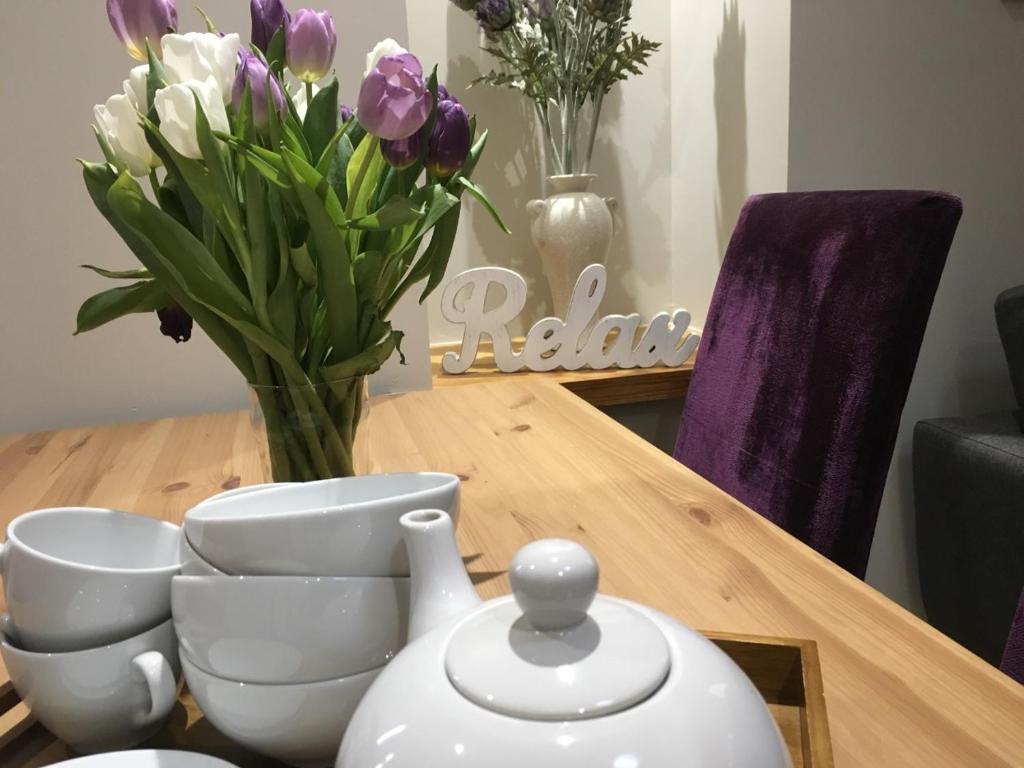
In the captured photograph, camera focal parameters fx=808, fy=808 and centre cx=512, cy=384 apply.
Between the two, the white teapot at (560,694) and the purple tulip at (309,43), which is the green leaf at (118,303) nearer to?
the purple tulip at (309,43)

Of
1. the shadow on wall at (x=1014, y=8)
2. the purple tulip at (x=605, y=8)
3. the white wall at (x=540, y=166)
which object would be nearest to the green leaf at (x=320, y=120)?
the purple tulip at (x=605, y=8)

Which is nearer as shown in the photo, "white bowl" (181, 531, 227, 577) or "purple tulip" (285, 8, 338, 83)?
"white bowl" (181, 531, 227, 577)

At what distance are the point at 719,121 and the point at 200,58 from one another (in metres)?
1.52

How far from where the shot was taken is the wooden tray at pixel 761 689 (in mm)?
407

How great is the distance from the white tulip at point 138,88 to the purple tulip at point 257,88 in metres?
0.07

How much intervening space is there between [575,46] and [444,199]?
123 centimetres

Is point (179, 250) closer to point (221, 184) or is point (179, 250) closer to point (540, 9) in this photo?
point (221, 184)

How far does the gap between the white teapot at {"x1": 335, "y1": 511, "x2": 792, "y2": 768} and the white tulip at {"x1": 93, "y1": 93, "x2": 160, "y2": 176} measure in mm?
398

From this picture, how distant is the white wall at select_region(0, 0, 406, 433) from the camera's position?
3.65 feet

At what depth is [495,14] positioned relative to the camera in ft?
5.28

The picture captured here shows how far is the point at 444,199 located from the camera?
0.56 m

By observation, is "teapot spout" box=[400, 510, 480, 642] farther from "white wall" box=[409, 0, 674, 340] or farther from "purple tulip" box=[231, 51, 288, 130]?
"white wall" box=[409, 0, 674, 340]

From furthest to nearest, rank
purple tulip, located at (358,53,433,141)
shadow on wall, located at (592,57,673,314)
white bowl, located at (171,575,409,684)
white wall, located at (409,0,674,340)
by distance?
shadow on wall, located at (592,57,673,314) → white wall, located at (409,0,674,340) → purple tulip, located at (358,53,433,141) → white bowl, located at (171,575,409,684)

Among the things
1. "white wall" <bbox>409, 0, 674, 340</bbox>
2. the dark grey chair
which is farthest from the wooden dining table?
the dark grey chair
